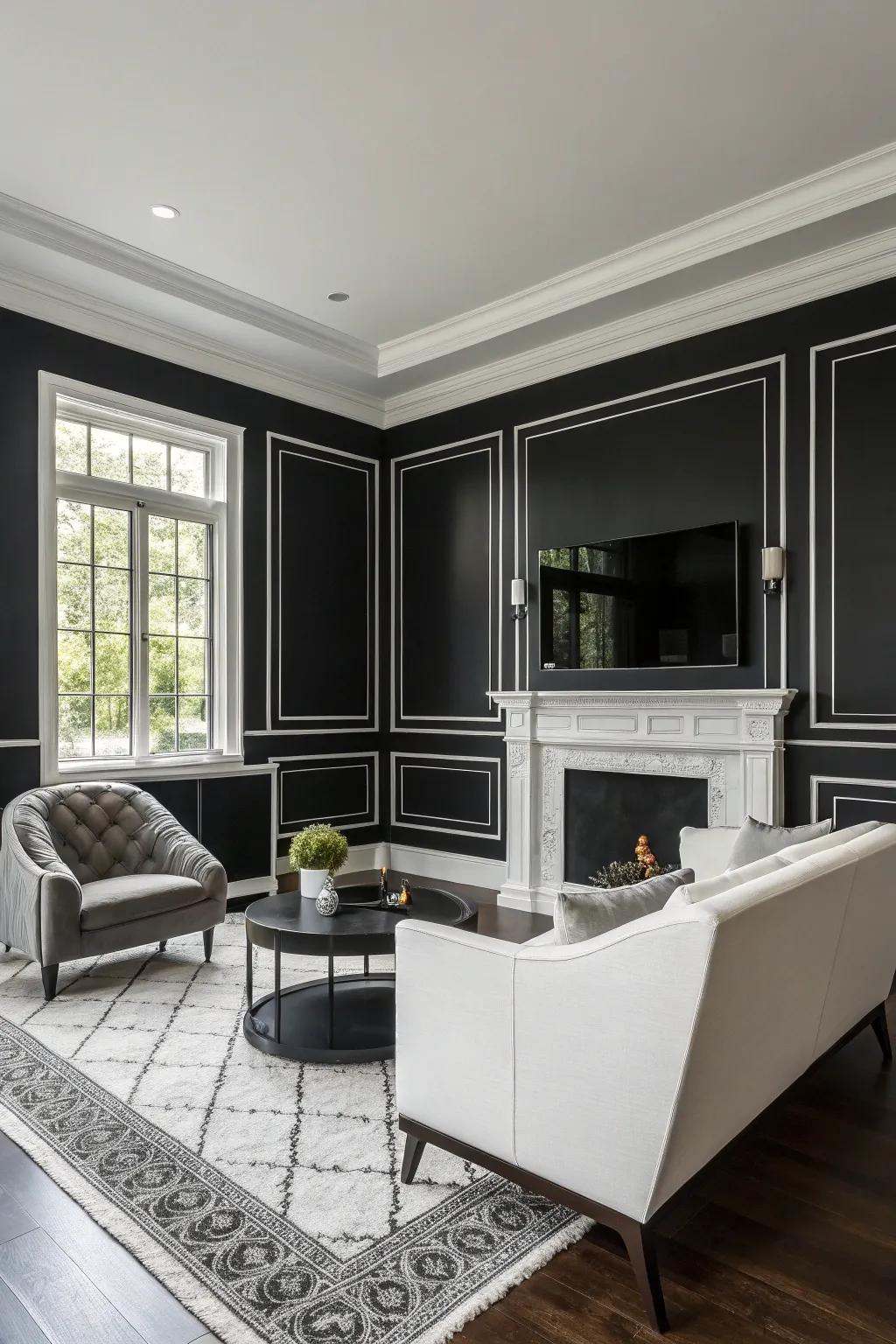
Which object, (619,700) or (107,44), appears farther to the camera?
(619,700)

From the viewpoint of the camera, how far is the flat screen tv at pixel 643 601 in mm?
4719

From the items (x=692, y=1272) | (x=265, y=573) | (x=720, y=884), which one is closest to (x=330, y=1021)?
(x=692, y=1272)

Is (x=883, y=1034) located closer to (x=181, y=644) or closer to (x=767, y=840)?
(x=767, y=840)

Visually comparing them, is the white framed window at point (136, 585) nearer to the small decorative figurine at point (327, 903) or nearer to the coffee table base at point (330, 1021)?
the coffee table base at point (330, 1021)

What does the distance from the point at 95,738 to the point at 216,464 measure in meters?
1.85

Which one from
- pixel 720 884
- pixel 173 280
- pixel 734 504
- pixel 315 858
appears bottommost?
pixel 315 858

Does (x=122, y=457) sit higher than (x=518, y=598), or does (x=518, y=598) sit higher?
(x=122, y=457)

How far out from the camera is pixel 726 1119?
6.37 feet

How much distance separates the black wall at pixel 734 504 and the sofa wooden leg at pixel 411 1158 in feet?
9.40

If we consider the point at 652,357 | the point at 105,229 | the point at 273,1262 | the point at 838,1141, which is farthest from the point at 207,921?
the point at 652,357

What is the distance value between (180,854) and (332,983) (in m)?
1.48

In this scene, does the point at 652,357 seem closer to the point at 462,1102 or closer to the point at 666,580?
the point at 666,580

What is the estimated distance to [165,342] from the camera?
5.21m

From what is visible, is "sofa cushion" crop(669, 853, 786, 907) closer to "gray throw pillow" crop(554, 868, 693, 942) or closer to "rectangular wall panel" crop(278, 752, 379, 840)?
"gray throw pillow" crop(554, 868, 693, 942)
